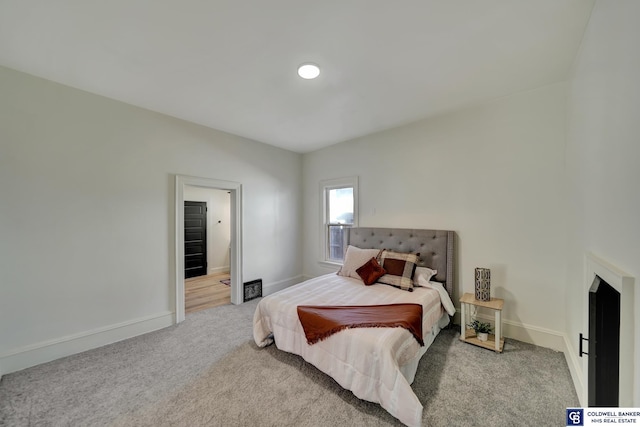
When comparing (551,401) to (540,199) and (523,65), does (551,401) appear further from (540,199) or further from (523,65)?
(523,65)

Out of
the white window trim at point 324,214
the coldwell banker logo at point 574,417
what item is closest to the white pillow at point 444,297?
the coldwell banker logo at point 574,417

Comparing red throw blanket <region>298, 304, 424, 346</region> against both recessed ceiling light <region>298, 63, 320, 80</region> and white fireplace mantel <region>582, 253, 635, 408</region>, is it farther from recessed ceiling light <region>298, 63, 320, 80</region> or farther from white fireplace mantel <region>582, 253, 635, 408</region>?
recessed ceiling light <region>298, 63, 320, 80</region>

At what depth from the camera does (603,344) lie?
1.36m

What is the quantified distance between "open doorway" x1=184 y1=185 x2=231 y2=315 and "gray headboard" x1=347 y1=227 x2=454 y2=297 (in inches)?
131

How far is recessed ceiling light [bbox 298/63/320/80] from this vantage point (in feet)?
6.82

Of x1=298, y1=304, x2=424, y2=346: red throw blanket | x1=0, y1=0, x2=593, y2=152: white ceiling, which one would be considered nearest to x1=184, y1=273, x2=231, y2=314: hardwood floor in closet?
x1=298, y1=304, x2=424, y2=346: red throw blanket

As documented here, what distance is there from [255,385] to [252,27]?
2760 millimetres

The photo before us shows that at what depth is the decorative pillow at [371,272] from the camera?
3010mm

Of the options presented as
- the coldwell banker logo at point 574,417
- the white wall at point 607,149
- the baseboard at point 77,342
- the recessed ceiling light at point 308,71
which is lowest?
the baseboard at point 77,342

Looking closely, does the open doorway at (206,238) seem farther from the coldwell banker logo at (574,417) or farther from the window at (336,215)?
the coldwell banker logo at (574,417)

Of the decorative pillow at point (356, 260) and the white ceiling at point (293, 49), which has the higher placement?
the white ceiling at point (293, 49)

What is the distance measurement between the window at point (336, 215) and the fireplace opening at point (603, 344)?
9.48 feet

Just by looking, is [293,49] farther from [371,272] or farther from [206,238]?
[206,238]

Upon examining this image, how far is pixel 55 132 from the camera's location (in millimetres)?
2387
